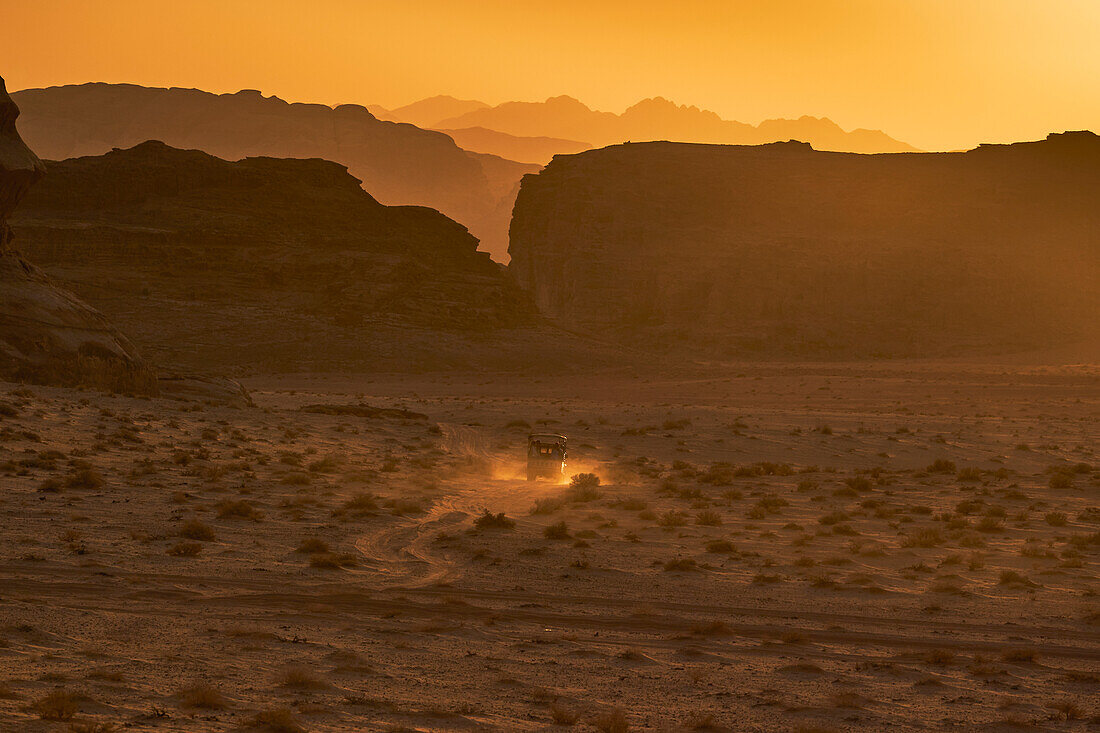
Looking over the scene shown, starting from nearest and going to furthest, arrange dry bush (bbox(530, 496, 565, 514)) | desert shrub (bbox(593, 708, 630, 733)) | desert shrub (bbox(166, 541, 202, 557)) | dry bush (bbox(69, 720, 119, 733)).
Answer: dry bush (bbox(69, 720, 119, 733))
desert shrub (bbox(593, 708, 630, 733))
desert shrub (bbox(166, 541, 202, 557))
dry bush (bbox(530, 496, 565, 514))

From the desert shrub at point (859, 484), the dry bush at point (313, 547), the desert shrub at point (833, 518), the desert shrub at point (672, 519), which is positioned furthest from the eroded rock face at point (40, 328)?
the desert shrub at point (833, 518)

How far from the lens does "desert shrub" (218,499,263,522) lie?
17.7 metres

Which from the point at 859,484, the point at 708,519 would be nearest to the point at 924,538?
the point at 708,519

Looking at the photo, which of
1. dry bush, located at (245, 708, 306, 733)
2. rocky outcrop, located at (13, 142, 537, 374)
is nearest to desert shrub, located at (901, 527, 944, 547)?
dry bush, located at (245, 708, 306, 733)

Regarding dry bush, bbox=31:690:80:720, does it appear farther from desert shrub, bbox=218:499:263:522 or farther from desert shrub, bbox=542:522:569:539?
desert shrub, bbox=542:522:569:539

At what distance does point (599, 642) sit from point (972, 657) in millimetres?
3993

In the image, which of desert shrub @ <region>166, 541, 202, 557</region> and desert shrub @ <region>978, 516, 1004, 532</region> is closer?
desert shrub @ <region>166, 541, 202, 557</region>

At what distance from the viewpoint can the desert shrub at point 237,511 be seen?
17656 millimetres

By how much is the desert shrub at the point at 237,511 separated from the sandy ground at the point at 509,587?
0.18 ft

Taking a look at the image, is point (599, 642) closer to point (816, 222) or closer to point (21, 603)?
point (21, 603)

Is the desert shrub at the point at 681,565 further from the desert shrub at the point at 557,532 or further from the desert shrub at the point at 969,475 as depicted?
the desert shrub at the point at 969,475

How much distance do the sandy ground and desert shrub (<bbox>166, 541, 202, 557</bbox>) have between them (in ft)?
0.17

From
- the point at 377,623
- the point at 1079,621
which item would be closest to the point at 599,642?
the point at 377,623

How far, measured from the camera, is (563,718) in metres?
8.61
